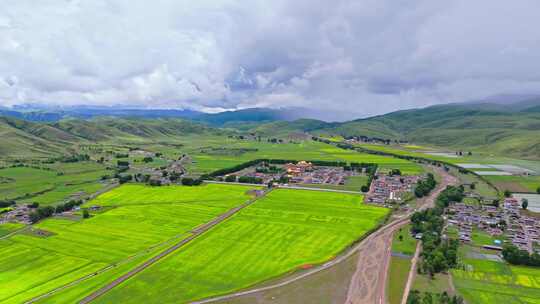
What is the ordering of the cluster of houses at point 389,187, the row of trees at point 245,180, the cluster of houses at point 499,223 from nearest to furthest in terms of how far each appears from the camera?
the cluster of houses at point 499,223, the cluster of houses at point 389,187, the row of trees at point 245,180

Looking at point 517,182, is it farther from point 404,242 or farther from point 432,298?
point 432,298

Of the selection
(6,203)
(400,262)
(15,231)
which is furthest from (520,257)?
(6,203)

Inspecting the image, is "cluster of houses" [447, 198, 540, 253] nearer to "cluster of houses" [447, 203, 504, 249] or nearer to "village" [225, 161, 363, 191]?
"cluster of houses" [447, 203, 504, 249]

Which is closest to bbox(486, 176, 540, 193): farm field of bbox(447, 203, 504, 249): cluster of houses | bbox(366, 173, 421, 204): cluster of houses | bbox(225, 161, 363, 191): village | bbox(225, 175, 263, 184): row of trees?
bbox(366, 173, 421, 204): cluster of houses

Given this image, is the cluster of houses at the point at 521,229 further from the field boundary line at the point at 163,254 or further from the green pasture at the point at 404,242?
the field boundary line at the point at 163,254

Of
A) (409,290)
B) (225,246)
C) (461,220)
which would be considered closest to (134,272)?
(225,246)

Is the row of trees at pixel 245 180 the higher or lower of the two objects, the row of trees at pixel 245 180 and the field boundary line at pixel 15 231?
the higher

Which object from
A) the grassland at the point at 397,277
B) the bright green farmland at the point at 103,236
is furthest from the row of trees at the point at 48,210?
the grassland at the point at 397,277
